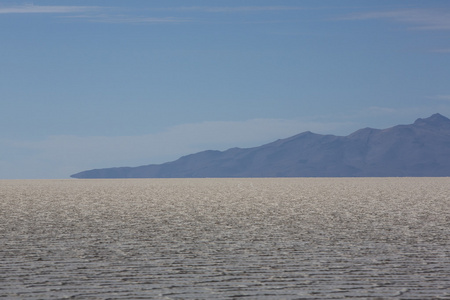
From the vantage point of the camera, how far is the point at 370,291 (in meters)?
5.27

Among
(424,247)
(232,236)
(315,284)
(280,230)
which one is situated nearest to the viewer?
(315,284)

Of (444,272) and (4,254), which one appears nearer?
(444,272)

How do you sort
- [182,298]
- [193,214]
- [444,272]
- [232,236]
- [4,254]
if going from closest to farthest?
[182,298] → [444,272] → [4,254] → [232,236] → [193,214]

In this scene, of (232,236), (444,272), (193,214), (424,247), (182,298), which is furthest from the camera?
(193,214)

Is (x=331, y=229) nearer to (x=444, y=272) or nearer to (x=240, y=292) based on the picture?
(x=444, y=272)

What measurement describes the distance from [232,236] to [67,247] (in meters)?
2.46

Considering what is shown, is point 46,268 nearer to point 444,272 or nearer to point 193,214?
point 444,272

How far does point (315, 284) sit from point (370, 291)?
49 cm

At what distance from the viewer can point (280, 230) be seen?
427 inches

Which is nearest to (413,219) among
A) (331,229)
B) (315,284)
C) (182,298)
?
(331,229)

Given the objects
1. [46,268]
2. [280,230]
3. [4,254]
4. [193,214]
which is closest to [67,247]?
[4,254]

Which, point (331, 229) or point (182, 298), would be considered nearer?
point (182, 298)

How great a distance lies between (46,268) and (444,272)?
12.4 feet

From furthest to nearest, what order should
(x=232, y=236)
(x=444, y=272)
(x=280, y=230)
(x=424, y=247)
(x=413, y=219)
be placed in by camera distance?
1. (x=413, y=219)
2. (x=280, y=230)
3. (x=232, y=236)
4. (x=424, y=247)
5. (x=444, y=272)
